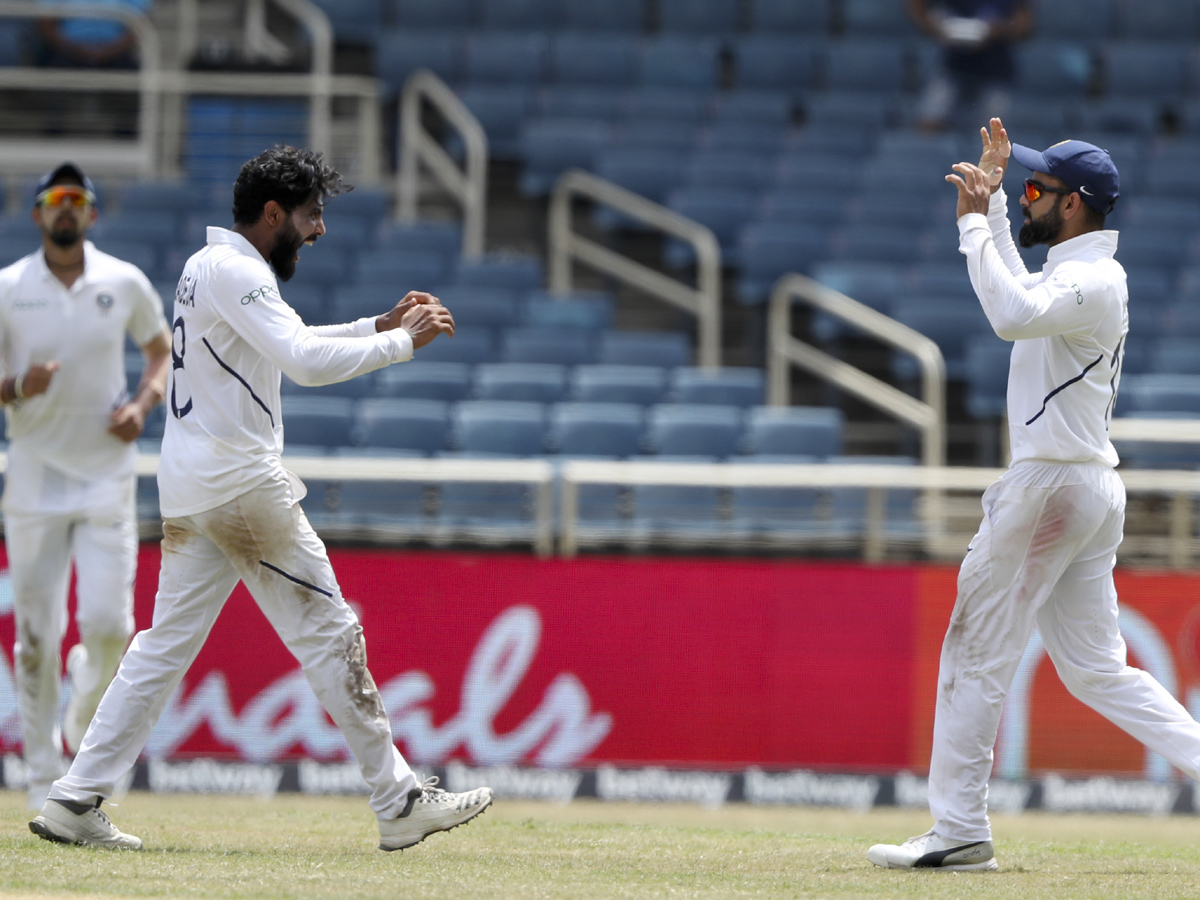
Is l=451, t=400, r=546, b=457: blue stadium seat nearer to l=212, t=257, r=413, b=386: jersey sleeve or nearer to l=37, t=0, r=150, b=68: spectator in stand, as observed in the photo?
l=212, t=257, r=413, b=386: jersey sleeve

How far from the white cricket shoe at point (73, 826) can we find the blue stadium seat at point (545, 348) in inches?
267

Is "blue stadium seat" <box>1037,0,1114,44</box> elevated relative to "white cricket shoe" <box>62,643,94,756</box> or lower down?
elevated

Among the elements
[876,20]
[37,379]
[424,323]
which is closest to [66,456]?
[37,379]

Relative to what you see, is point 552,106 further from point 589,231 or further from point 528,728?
point 528,728

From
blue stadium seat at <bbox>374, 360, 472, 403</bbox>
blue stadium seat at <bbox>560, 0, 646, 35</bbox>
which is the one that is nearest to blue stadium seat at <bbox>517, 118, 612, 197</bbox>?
blue stadium seat at <bbox>560, 0, 646, 35</bbox>

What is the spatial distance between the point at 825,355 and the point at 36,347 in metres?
7.80

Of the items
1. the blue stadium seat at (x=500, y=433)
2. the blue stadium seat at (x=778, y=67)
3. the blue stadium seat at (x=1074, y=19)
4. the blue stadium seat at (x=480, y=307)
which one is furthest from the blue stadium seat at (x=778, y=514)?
the blue stadium seat at (x=1074, y=19)

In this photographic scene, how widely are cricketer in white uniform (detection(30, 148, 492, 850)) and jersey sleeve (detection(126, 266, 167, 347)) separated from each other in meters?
1.64

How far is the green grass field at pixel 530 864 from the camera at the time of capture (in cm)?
463

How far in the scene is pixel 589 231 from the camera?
1434cm

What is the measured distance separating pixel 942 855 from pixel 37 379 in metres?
3.82

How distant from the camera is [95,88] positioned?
14.0 meters

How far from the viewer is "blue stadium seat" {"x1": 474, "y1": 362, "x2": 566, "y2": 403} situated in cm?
1109

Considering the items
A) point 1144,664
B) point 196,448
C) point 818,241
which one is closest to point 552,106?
point 818,241
